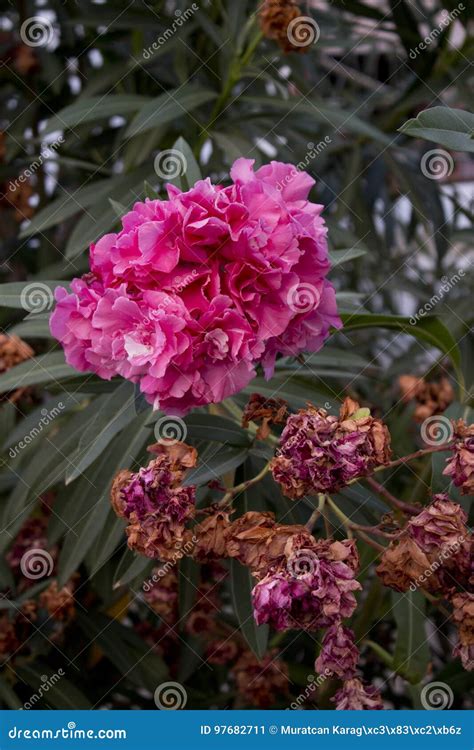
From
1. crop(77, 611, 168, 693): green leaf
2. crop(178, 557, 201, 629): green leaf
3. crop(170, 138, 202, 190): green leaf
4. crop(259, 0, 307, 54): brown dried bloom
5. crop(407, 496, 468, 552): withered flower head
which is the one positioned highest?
crop(259, 0, 307, 54): brown dried bloom

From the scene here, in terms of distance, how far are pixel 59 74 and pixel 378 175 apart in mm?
741

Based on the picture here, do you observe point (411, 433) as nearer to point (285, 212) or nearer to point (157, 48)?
point (157, 48)

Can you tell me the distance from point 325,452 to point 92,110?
93 centimetres

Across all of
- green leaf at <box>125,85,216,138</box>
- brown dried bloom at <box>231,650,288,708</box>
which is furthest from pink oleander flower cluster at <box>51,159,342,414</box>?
brown dried bloom at <box>231,650,288,708</box>

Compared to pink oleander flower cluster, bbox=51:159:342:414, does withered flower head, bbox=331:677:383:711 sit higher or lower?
lower

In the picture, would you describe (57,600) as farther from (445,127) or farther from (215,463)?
(445,127)

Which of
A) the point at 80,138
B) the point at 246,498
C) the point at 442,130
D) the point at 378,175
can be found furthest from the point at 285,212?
the point at 378,175

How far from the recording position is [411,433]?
6.64ft

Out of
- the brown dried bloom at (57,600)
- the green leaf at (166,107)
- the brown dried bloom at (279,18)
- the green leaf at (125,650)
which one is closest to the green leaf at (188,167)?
the green leaf at (166,107)

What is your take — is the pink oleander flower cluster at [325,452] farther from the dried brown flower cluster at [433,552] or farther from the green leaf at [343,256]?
the green leaf at [343,256]

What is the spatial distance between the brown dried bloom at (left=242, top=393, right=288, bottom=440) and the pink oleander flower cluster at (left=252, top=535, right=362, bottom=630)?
18 centimetres

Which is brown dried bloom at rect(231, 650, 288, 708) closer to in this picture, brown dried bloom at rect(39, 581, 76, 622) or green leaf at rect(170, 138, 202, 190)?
brown dried bloom at rect(39, 581, 76, 622)

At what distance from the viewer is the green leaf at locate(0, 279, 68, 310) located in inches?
44.0

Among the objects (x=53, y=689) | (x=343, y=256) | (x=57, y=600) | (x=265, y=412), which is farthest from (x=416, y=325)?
(x=53, y=689)
